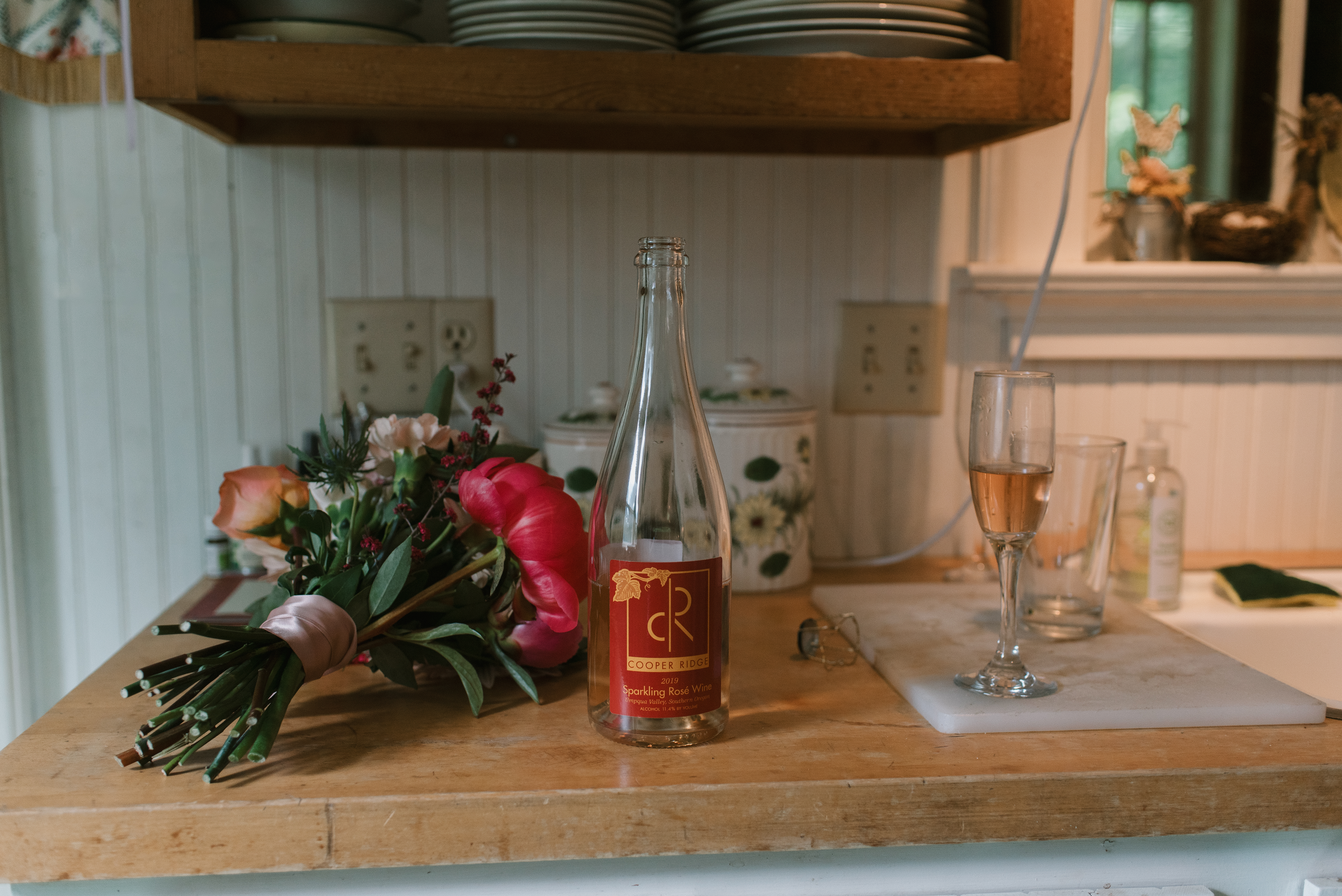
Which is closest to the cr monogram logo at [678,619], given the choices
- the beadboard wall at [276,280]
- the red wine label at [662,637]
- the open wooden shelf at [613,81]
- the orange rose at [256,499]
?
the red wine label at [662,637]

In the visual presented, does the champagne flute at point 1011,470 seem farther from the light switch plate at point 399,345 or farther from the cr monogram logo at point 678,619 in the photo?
the light switch plate at point 399,345

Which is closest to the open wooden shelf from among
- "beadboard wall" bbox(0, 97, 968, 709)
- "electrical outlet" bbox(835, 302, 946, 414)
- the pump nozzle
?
"beadboard wall" bbox(0, 97, 968, 709)

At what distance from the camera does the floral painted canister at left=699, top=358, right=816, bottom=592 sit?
3.48ft

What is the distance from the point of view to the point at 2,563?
112cm

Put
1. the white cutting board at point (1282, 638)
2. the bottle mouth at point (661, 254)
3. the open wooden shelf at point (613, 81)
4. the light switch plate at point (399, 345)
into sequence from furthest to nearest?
the light switch plate at point (399, 345)
the white cutting board at point (1282, 638)
the open wooden shelf at point (613, 81)
the bottle mouth at point (661, 254)

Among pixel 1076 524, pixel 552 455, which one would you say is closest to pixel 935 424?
pixel 1076 524

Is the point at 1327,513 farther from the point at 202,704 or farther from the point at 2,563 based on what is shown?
the point at 2,563

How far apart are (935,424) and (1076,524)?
1.07 feet

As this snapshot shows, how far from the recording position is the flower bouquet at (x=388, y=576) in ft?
2.18

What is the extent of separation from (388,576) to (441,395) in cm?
22

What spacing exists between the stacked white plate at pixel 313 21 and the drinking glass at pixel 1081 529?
0.72 meters

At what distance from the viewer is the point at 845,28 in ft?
2.94

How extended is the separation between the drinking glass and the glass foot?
17 cm

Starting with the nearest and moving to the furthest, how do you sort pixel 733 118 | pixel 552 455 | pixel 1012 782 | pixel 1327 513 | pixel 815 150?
pixel 1012 782 < pixel 733 118 < pixel 552 455 < pixel 815 150 < pixel 1327 513
